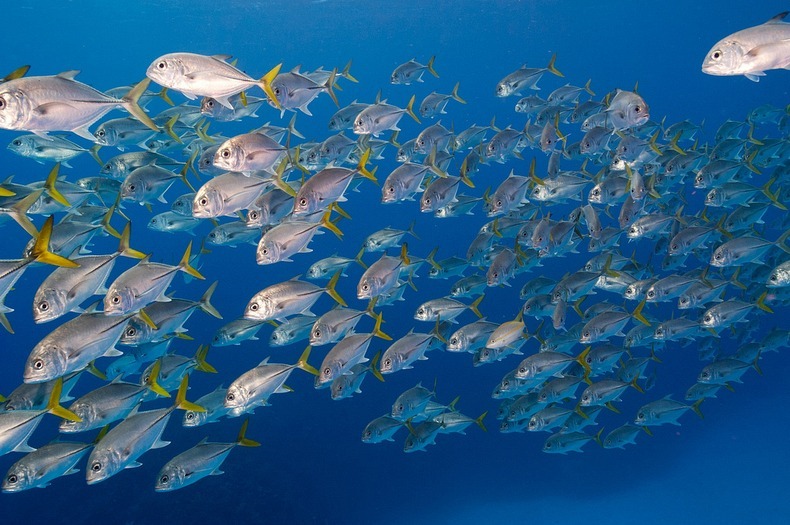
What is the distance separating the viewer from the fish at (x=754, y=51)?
285 centimetres

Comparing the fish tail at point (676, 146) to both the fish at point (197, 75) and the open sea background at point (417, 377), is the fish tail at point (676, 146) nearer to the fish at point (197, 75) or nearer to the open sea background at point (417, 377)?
the fish at point (197, 75)

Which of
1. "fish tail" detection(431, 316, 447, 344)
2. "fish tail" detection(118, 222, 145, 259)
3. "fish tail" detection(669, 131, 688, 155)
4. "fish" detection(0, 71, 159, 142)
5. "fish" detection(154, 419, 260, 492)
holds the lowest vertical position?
"fish" detection(154, 419, 260, 492)

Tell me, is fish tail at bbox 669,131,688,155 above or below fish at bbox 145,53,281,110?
above

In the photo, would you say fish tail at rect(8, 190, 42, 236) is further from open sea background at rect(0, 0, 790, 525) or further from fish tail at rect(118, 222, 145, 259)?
open sea background at rect(0, 0, 790, 525)

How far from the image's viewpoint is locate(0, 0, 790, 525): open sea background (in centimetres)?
1254

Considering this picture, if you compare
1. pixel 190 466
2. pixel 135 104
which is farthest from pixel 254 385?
pixel 135 104

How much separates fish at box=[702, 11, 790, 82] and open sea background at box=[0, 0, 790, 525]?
6.84m

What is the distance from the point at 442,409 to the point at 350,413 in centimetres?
1012

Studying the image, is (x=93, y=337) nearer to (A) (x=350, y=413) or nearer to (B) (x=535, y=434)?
(A) (x=350, y=413)

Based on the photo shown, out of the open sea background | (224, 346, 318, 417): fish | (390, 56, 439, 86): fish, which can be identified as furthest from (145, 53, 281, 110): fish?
(390, 56, 439, 86): fish

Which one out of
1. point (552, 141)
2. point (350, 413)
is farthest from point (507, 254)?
point (350, 413)

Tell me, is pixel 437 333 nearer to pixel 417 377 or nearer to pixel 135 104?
pixel 135 104

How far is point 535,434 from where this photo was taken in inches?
676

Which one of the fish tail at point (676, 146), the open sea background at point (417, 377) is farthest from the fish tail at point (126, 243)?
the fish tail at point (676, 146)
